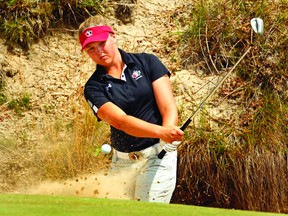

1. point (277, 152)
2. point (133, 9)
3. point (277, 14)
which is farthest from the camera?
point (133, 9)

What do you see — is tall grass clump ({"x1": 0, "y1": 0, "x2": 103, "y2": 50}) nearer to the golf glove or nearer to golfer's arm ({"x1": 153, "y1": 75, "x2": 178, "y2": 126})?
golfer's arm ({"x1": 153, "y1": 75, "x2": 178, "y2": 126})

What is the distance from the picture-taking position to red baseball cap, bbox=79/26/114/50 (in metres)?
4.18

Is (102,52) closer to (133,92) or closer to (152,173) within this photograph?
(133,92)

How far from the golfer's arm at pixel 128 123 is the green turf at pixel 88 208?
0.99 meters

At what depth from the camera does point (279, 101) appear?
21.1 ft

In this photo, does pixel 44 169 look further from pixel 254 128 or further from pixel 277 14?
pixel 277 14

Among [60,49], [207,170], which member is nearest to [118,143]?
[207,170]

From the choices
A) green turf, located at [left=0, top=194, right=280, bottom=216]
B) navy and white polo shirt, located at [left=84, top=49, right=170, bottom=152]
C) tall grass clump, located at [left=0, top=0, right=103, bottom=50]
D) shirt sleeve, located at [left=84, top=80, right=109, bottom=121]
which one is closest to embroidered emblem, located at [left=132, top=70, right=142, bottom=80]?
navy and white polo shirt, located at [left=84, top=49, right=170, bottom=152]

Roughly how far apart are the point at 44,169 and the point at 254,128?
2051 millimetres

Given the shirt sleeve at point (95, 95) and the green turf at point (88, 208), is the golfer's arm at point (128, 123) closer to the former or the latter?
the shirt sleeve at point (95, 95)

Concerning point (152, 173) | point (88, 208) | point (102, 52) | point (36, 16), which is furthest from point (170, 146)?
point (36, 16)

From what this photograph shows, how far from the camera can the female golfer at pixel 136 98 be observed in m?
4.15

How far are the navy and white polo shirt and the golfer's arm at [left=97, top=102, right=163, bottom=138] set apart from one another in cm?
8

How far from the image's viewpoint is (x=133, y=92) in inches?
163
